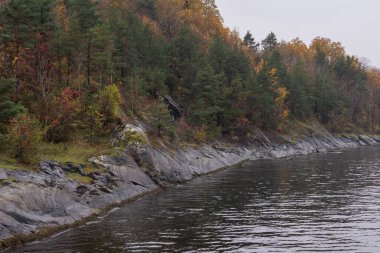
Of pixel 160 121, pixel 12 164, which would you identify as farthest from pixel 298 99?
pixel 12 164

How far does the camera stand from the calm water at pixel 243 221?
78.6ft

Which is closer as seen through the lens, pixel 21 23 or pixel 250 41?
pixel 21 23

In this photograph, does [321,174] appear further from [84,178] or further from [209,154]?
[84,178]

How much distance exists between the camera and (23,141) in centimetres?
3419

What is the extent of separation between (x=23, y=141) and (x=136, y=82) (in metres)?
32.2

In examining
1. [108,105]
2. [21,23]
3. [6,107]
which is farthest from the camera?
[108,105]

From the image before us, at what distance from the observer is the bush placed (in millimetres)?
34156

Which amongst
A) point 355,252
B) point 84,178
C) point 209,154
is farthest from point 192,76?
point 355,252

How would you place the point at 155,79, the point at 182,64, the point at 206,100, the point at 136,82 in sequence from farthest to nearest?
the point at 182,64 → the point at 206,100 → the point at 155,79 → the point at 136,82

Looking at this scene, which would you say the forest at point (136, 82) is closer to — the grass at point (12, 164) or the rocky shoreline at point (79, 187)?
the grass at point (12, 164)

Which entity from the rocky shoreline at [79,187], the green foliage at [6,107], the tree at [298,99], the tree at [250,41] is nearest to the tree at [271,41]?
the tree at [250,41]

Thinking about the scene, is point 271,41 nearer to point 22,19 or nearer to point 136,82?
point 136,82

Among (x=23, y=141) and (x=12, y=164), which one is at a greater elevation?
(x=23, y=141)

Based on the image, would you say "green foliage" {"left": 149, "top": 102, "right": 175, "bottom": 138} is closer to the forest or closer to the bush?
the forest
